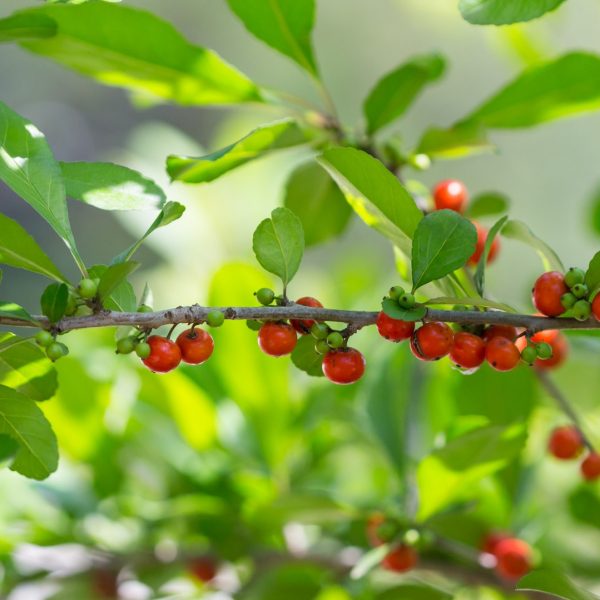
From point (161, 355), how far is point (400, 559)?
48 cm

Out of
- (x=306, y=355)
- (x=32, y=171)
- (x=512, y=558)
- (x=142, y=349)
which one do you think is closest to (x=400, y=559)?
(x=512, y=558)

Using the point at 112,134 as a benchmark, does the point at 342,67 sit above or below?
above

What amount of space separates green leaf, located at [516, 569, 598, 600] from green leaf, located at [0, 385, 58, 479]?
0.40m

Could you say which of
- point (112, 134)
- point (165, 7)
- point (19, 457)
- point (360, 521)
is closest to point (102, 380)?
point (360, 521)

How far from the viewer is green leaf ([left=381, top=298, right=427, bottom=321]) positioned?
672 millimetres

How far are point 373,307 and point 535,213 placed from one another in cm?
472

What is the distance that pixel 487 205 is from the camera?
1115 millimetres

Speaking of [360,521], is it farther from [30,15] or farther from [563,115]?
[30,15]

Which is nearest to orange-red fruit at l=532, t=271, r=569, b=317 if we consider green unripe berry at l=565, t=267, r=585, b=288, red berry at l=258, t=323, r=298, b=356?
green unripe berry at l=565, t=267, r=585, b=288

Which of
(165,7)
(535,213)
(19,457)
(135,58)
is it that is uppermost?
(165,7)

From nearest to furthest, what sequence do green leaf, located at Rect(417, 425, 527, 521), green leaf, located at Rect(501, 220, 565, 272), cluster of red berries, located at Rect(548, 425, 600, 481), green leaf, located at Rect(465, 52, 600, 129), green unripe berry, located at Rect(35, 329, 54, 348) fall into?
green unripe berry, located at Rect(35, 329, 54, 348)
green leaf, located at Rect(501, 220, 565, 272)
green leaf, located at Rect(417, 425, 527, 521)
green leaf, located at Rect(465, 52, 600, 129)
cluster of red berries, located at Rect(548, 425, 600, 481)

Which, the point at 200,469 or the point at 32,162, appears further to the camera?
the point at 200,469

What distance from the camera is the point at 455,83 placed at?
7.07 meters

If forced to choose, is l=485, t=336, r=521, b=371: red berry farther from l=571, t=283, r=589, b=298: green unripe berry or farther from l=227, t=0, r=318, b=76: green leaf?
l=227, t=0, r=318, b=76: green leaf
